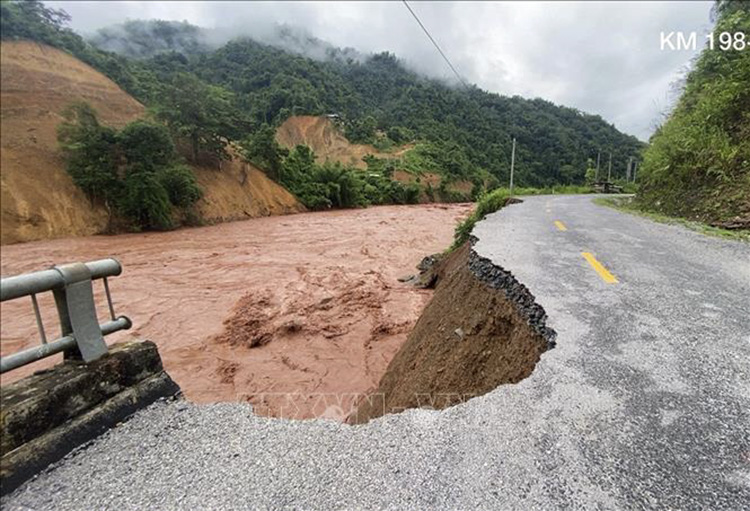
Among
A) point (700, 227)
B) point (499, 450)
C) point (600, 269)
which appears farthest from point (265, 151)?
point (499, 450)

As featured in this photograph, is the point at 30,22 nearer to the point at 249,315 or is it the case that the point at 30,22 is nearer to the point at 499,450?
the point at 499,450

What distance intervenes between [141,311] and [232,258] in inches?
200

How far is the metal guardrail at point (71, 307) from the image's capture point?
3.28ft

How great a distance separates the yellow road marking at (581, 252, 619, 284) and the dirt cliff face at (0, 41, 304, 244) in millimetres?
4084

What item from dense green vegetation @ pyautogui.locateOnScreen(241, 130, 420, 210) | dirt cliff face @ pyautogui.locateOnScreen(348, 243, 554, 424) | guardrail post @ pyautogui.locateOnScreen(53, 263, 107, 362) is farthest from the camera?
dense green vegetation @ pyautogui.locateOnScreen(241, 130, 420, 210)

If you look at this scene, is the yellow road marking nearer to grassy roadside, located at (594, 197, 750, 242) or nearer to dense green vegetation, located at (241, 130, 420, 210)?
grassy roadside, located at (594, 197, 750, 242)

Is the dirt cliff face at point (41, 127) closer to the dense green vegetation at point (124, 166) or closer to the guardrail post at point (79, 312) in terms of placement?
the dense green vegetation at point (124, 166)

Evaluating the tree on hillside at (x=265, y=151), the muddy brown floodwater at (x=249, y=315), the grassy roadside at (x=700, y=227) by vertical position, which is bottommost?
the muddy brown floodwater at (x=249, y=315)

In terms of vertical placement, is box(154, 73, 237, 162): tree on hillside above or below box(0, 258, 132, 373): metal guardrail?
above

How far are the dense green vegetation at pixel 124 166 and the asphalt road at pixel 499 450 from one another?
0.99 metres

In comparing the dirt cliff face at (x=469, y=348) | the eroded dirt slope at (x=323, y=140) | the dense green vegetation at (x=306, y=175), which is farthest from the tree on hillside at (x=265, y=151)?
the dirt cliff face at (x=469, y=348)

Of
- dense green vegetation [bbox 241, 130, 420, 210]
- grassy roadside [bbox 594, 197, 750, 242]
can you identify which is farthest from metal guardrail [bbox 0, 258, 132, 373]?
dense green vegetation [bbox 241, 130, 420, 210]

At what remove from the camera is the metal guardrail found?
100 cm

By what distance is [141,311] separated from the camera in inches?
215
